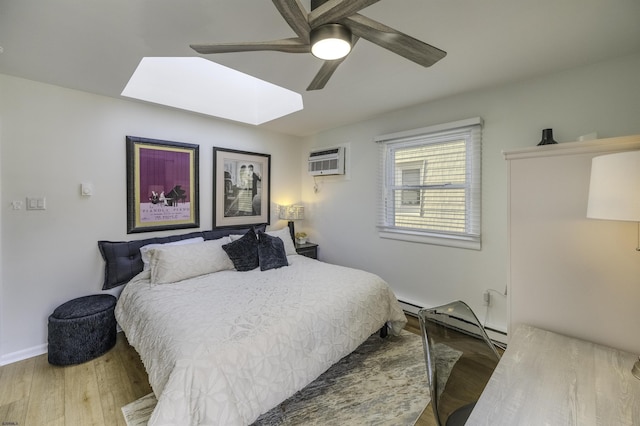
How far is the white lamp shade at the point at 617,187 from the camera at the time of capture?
954 millimetres

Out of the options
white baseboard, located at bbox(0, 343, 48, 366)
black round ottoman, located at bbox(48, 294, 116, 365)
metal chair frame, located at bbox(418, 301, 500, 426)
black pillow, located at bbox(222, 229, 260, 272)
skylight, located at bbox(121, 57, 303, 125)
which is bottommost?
white baseboard, located at bbox(0, 343, 48, 366)

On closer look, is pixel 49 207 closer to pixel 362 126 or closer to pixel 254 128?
pixel 254 128

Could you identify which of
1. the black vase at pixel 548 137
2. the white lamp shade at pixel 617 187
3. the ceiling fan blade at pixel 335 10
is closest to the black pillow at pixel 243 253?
the ceiling fan blade at pixel 335 10

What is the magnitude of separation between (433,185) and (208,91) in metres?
2.89

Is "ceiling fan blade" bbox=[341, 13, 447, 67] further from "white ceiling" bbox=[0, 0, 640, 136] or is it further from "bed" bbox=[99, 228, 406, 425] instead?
"bed" bbox=[99, 228, 406, 425]

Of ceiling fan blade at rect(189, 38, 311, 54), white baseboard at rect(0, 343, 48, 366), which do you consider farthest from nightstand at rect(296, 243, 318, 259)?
ceiling fan blade at rect(189, 38, 311, 54)

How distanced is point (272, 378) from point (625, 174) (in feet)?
6.07

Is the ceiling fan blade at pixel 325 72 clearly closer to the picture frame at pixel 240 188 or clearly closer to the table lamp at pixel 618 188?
the table lamp at pixel 618 188

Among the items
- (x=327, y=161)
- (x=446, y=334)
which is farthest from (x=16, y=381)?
(x=327, y=161)

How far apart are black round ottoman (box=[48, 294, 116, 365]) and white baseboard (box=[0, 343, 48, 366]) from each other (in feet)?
0.94

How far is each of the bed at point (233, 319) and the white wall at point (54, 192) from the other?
27cm

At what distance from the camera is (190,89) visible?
3016mm

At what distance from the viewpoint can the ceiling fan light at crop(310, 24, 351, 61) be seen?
3.72ft

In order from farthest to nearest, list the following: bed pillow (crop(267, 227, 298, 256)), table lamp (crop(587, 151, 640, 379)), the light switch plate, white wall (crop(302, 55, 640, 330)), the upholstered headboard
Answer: bed pillow (crop(267, 227, 298, 256)) → the upholstered headboard → the light switch plate → white wall (crop(302, 55, 640, 330)) → table lamp (crop(587, 151, 640, 379))
